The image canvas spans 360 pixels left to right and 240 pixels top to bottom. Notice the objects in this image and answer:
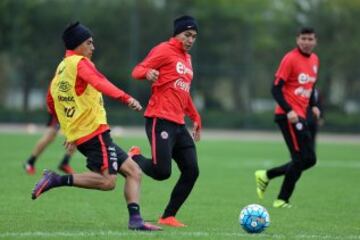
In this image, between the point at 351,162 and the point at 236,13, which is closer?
the point at 351,162

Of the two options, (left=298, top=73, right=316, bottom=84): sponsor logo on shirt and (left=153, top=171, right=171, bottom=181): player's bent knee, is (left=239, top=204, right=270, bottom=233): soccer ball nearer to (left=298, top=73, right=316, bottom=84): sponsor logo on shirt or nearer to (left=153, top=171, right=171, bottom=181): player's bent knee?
(left=153, top=171, right=171, bottom=181): player's bent knee

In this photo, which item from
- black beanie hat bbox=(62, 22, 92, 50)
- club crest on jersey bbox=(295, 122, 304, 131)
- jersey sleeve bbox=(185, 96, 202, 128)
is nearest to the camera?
black beanie hat bbox=(62, 22, 92, 50)

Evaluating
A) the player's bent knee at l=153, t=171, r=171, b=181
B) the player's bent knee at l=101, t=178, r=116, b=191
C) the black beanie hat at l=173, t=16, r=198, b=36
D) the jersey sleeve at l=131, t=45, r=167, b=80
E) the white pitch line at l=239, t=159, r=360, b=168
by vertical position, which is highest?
the black beanie hat at l=173, t=16, r=198, b=36

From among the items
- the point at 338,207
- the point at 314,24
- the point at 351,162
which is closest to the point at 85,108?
the point at 338,207

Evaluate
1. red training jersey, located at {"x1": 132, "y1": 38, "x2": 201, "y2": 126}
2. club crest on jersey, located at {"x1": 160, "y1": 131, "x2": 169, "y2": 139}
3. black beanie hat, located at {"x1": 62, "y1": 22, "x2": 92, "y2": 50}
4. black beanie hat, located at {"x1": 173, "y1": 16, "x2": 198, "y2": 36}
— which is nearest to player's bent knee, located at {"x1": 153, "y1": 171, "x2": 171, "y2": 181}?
club crest on jersey, located at {"x1": 160, "y1": 131, "x2": 169, "y2": 139}

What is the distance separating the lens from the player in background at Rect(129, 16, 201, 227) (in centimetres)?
920

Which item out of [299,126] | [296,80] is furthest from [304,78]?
[299,126]

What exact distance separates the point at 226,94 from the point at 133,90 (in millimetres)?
4274

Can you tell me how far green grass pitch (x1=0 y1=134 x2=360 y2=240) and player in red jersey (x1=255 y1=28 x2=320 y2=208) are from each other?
455 mm

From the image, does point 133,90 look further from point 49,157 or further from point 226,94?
point 49,157

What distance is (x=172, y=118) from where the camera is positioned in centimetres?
925

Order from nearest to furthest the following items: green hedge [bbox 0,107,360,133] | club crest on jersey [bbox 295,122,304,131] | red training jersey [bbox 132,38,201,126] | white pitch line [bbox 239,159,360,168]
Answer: red training jersey [bbox 132,38,201,126], club crest on jersey [bbox 295,122,304,131], white pitch line [bbox 239,159,360,168], green hedge [bbox 0,107,360,133]

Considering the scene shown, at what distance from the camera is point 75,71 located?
8.28m

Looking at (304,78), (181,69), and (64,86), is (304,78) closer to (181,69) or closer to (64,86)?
(181,69)
